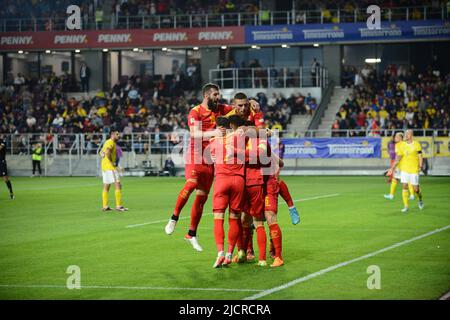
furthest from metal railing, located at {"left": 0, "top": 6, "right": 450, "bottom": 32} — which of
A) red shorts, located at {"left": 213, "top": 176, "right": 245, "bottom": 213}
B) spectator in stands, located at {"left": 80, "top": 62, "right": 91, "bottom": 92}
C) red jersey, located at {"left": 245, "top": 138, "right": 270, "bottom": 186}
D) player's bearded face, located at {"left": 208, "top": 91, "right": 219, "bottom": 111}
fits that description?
red shorts, located at {"left": 213, "top": 176, "right": 245, "bottom": 213}

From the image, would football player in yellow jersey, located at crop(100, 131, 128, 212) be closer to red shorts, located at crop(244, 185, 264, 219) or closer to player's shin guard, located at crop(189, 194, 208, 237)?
player's shin guard, located at crop(189, 194, 208, 237)

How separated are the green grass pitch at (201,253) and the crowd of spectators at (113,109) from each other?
21584 mm

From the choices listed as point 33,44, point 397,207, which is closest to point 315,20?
point 33,44

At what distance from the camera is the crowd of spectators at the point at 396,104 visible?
4547 cm

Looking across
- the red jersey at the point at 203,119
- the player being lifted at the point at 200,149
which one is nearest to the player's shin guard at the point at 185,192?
the player being lifted at the point at 200,149

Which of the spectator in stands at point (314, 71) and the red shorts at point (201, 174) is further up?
the spectator in stands at point (314, 71)

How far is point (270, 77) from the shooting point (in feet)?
174

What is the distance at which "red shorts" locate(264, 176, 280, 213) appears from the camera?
13523 mm

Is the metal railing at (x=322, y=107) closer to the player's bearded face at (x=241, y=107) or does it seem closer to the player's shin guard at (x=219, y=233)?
the player's bearded face at (x=241, y=107)

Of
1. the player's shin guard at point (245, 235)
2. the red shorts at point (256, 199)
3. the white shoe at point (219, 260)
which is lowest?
the white shoe at point (219, 260)

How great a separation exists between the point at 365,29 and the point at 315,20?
3892mm

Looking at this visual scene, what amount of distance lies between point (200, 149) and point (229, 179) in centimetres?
172
